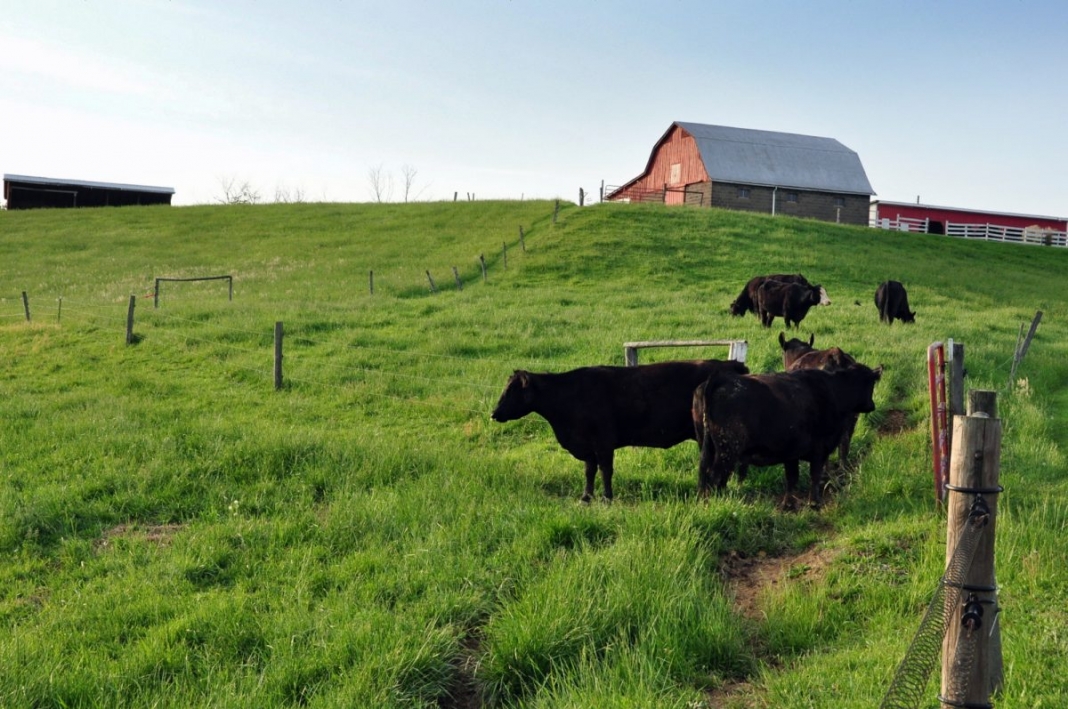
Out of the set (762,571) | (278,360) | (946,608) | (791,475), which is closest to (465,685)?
(762,571)

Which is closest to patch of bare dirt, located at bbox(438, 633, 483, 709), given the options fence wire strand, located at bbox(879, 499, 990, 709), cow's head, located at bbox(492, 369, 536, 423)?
fence wire strand, located at bbox(879, 499, 990, 709)

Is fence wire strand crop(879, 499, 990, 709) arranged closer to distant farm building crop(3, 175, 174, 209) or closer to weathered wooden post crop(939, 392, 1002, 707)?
weathered wooden post crop(939, 392, 1002, 707)

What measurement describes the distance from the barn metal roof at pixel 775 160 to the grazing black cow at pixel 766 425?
4239 centimetres

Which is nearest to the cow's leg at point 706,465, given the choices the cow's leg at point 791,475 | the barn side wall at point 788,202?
the cow's leg at point 791,475

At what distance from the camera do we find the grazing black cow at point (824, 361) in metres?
9.34

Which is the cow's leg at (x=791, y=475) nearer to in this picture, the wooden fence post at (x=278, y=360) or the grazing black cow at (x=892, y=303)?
the wooden fence post at (x=278, y=360)

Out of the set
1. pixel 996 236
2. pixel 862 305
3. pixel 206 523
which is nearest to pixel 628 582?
pixel 206 523

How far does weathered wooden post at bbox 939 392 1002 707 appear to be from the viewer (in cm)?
363

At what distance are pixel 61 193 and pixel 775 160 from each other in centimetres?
4599

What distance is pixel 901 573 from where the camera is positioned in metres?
6.12

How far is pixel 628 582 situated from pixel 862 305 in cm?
1825

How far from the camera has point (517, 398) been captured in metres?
9.52

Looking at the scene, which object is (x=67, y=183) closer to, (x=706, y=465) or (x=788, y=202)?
(x=788, y=202)

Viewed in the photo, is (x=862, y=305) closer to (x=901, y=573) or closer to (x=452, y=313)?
(x=452, y=313)
